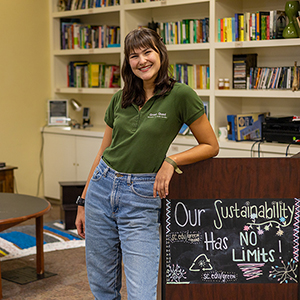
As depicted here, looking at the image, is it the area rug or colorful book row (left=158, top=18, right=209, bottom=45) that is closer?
the area rug

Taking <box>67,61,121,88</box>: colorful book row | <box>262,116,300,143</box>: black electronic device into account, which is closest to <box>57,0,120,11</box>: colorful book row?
<box>67,61,121,88</box>: colorful book row

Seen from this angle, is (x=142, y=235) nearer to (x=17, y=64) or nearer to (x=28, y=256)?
(x=28, y=256)

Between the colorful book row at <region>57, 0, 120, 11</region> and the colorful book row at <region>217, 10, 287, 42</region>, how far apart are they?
1.35 metres

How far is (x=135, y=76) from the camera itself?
1.76m

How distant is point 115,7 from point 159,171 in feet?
11.7

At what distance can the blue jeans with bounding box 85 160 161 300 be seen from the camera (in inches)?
64.8

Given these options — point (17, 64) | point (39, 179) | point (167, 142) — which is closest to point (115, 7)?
point (17, 64)

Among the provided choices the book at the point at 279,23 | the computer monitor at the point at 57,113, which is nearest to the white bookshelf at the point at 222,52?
the book at the point at 279,23

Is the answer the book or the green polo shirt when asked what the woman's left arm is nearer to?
the green polo shirt

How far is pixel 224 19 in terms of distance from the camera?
13.5ft

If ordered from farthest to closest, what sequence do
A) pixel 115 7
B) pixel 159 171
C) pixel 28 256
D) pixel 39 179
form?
pixel 39 179 < pixel 115 7 < pixel 28 256 < pixel 159 171

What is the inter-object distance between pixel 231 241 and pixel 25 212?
1762 millimetres

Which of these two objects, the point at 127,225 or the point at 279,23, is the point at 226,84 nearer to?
the point at 279,23

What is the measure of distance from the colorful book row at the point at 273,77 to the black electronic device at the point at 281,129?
337 mm
